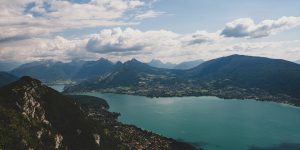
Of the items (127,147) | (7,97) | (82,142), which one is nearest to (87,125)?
(82,142)

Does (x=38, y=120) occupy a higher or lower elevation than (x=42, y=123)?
higher

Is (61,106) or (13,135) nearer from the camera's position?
(13,135)

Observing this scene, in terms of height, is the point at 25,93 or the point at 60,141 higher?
the point at 25,93

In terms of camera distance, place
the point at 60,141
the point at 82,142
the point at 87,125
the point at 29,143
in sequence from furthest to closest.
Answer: the point at 87,125
the point at 82,142
the point at 60,141
the point at 29,143

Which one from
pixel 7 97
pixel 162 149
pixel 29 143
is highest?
pixel 7 97

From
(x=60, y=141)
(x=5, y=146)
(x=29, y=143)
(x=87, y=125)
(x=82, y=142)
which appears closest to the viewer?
(x=5, y=146)

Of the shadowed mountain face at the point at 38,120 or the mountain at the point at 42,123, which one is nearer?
the shadowed mountain face at the point at 38,120

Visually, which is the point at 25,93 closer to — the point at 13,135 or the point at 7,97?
the point at 7,97

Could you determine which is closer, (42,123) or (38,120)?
(42,123)

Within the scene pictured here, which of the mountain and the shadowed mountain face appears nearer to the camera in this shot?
the shadowed mountain face
